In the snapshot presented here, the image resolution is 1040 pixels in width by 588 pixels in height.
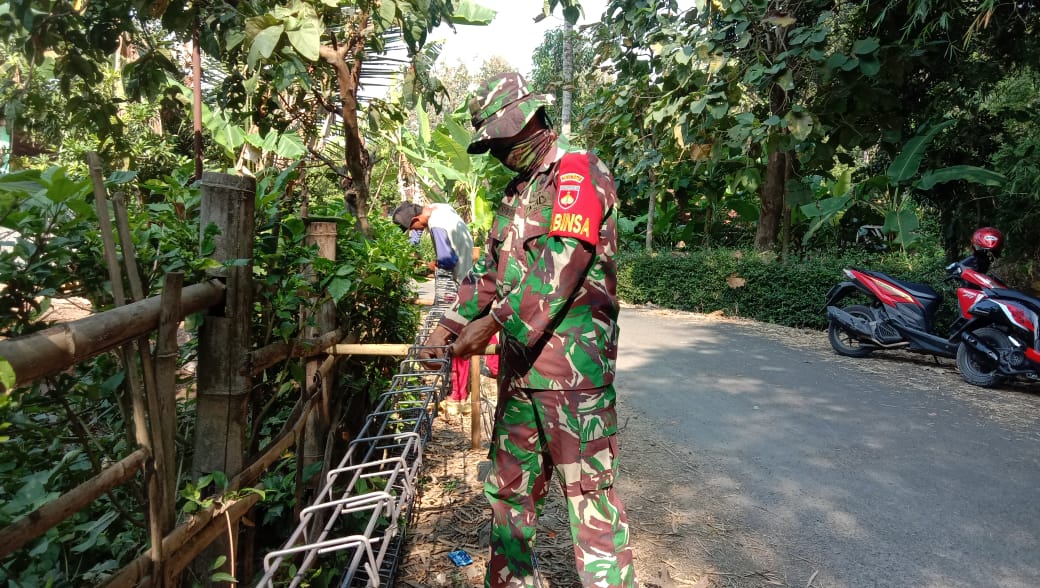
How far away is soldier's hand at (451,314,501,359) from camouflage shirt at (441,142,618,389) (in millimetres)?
47

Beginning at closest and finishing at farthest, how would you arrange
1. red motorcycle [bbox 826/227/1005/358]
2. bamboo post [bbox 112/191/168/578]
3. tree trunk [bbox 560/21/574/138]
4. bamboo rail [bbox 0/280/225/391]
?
bamboo rail [bbox 0/280/225/391] → bamboo post [bbox 112/191/168/578] → red motorcycle [bbox 826/227/1005/358] → tree trunk [bbox 560/21/574/138]

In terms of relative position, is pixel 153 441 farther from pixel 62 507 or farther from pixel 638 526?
pixel 638 526

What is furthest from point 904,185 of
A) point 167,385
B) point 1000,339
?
point 167,385

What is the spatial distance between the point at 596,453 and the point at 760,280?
7.97 m

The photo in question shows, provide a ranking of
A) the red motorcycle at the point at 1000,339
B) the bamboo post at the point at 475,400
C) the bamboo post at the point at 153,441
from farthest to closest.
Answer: the red motorcycle at the point at 1000,339 → the bamboo post at the point at 475,400 → the bamboo post at the point at 153,441

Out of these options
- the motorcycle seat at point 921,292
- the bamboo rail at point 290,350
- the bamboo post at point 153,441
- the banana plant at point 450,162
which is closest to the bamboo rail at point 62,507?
the bamboo post at point 153,441

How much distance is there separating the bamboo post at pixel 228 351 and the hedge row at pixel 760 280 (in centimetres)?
756

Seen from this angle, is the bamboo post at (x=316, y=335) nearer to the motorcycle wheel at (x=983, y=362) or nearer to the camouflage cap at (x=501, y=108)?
the camouflage cap at (x=501, y=108)

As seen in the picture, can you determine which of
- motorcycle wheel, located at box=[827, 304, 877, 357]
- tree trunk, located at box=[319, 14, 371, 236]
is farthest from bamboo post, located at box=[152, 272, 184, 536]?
motorcycle wheel, located at box=[827, 304, 877, 357]

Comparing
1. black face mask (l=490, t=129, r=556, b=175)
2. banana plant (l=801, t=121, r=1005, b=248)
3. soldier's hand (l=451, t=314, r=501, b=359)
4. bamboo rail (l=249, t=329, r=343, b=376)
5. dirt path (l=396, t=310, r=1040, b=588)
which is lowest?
dirt path (l=396, t=310, r=1040, b=588)

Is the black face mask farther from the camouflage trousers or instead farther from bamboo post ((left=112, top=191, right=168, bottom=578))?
Answer: bamboo post ((left=112, top=191, right=168, bottom=578))

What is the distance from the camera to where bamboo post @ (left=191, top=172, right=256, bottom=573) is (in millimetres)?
1817

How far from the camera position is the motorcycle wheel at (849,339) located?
6.79 m

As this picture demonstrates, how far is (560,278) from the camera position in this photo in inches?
78.9
